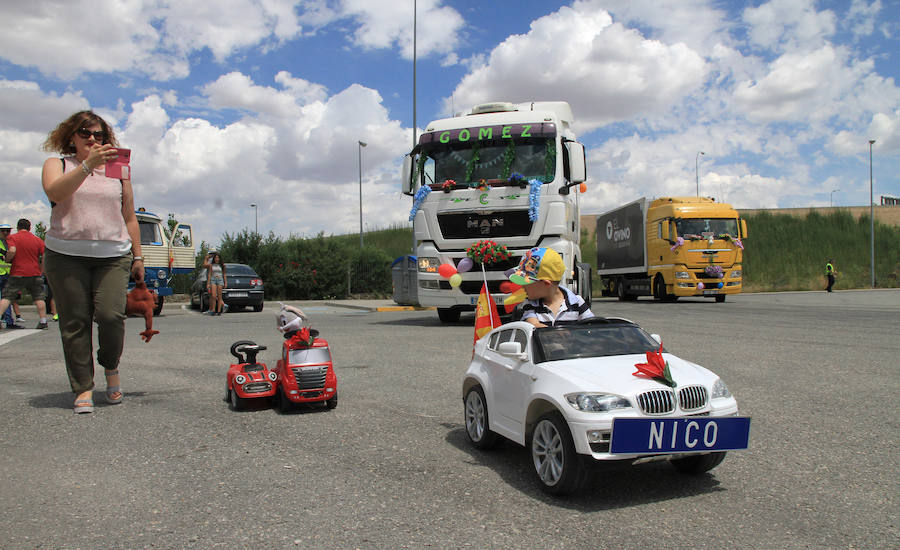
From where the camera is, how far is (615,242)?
97.6 ft

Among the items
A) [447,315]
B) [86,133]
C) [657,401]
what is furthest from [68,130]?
[447,315]

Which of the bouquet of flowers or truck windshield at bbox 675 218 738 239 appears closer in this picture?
the bouquet of flowers

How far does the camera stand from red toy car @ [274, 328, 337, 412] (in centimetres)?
581

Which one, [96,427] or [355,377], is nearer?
[96,427]

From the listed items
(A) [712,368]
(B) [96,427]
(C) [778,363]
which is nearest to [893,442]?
(A) [712,368]

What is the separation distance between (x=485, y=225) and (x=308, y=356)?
24.3ft

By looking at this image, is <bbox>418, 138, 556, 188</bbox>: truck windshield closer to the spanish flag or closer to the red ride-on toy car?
the spanish flag

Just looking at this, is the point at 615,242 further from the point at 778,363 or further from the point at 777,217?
the point at 777,217

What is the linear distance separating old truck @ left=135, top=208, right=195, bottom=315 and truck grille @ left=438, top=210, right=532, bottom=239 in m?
7.59

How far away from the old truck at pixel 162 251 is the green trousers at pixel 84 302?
36.5 ft

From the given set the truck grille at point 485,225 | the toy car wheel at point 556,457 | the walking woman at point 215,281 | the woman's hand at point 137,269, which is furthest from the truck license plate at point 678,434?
the walking woman at point 215,281

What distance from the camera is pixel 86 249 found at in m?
5.57

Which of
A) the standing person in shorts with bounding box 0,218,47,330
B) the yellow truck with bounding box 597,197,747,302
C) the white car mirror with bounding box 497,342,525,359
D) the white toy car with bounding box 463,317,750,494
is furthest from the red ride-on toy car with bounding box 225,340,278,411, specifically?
the yellow truck with bounding box 597,197,747,302

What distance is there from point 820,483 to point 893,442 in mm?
1335
